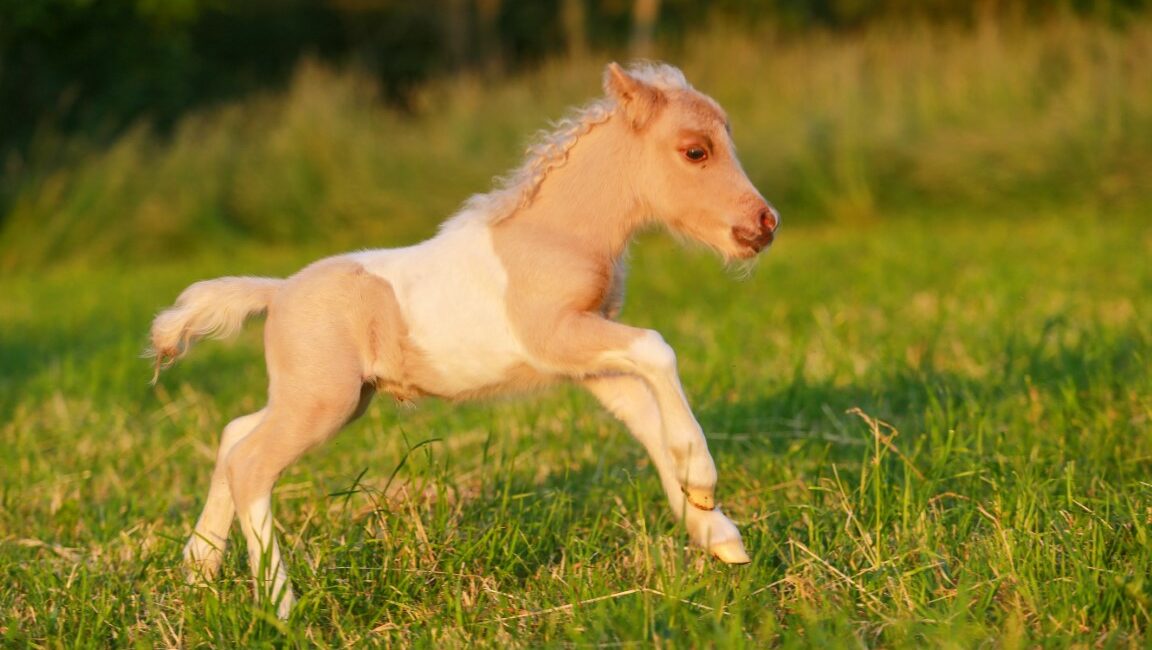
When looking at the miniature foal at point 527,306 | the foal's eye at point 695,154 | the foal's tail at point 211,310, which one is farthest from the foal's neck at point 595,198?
the foal's tail at point 211,310

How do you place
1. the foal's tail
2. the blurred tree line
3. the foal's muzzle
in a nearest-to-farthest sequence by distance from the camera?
the foal's muzzle
the foal's tail
the blurred tree line

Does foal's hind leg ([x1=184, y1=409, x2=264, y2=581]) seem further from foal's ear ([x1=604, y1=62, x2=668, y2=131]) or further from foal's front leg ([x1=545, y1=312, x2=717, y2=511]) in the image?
foal's ear ([x1=604, y1=62, x2=668, y2=131])

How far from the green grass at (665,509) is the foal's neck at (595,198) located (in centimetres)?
64

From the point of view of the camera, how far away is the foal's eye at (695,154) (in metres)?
3.38

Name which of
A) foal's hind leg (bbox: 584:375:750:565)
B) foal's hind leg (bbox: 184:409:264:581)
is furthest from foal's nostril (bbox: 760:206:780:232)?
foal's hind leg (bbox: 184:409:264:581)

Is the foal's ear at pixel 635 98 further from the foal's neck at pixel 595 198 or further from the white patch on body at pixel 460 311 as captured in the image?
the white patch on body at pixel 460 311

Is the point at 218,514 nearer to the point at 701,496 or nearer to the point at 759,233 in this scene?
the point at 701,496

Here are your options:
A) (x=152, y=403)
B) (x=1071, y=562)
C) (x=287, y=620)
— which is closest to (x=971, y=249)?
(x=152, y=403)

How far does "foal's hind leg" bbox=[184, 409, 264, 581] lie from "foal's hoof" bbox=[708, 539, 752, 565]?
3.80 feet

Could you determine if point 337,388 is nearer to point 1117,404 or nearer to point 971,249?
point 1117,404

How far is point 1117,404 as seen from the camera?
470cm

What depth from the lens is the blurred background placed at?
13.4 m

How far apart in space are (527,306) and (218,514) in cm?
99

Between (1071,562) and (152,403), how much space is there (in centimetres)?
453
